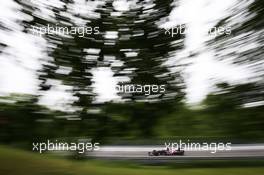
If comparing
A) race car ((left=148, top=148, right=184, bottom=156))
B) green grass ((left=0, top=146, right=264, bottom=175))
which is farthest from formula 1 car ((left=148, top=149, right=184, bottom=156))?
green grass ((left=0, top=146, right=264, bottom=175))

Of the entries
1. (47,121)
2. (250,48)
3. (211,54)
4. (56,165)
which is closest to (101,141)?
(47,121)

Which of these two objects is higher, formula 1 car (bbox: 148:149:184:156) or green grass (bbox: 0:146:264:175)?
formula 1 car (bbox: 148:149:184:156)

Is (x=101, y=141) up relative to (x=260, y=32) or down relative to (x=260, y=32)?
down

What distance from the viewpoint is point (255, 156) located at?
4398 millimetres

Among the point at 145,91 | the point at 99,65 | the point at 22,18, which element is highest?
the point at 22,18

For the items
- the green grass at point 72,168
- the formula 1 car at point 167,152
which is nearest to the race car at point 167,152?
the formula 1 car at point 167,152

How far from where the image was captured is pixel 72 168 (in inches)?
152

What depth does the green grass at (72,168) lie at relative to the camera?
3.68 metres

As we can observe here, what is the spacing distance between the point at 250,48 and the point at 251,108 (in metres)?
0.53

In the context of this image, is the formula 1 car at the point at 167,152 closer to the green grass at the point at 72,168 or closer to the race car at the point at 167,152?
the race car at the point at 167,152

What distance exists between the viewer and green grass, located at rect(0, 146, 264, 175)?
3680 millimetres

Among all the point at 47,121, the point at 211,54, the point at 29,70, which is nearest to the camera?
the point at 211,54

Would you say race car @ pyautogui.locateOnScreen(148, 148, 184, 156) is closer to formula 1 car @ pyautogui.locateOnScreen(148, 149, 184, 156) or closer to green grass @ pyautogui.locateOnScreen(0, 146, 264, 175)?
formula 1 car @ pyautogui.locateOnScreen(148, 149, 184, 156)

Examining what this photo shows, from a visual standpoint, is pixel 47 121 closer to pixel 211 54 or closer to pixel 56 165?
pixel 56 165
